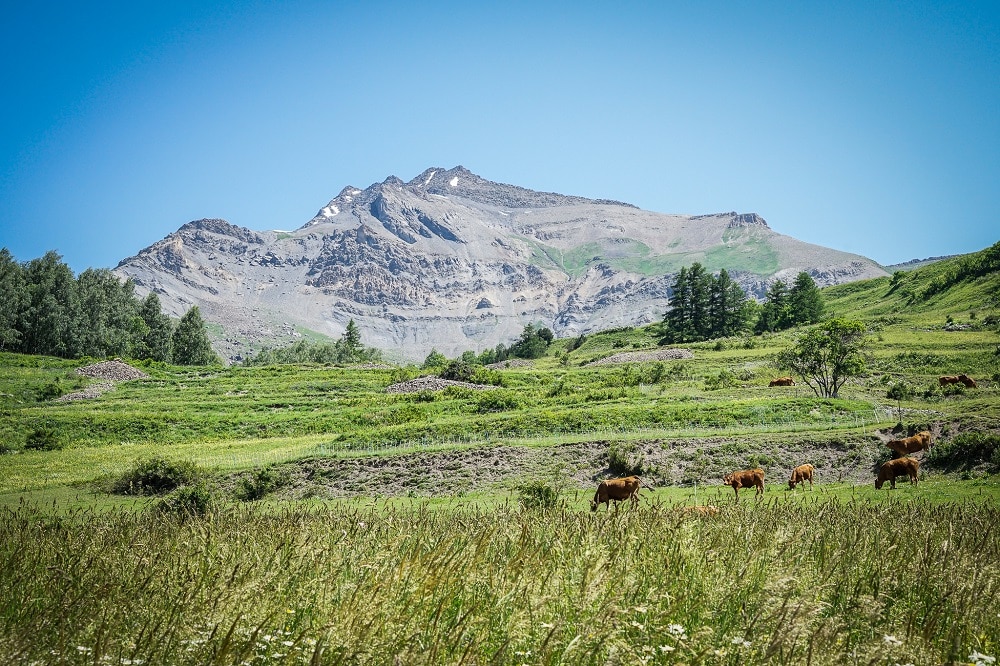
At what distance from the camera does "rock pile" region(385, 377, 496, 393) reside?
2186 inches

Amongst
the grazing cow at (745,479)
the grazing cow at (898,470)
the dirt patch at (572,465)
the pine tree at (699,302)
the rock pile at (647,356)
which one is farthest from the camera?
the pine tree at (699,302)

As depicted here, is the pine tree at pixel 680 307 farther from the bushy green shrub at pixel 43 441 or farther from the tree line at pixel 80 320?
the bushy green shrub at pixel 43 441

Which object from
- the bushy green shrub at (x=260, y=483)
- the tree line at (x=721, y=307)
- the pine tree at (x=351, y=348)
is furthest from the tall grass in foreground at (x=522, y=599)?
the pine tree at (x=351, y=348)

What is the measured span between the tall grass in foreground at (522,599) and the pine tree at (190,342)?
107414mm

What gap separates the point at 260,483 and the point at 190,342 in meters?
90.4

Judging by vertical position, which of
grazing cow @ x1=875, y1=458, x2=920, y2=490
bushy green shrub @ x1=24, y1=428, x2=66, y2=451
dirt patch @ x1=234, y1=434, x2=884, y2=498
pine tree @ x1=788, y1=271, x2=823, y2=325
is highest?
pine tree @ x1=788, y1=271, x2=823, y2=325

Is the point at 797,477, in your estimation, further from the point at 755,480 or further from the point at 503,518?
the point at 503,518

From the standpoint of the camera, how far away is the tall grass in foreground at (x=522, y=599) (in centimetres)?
316

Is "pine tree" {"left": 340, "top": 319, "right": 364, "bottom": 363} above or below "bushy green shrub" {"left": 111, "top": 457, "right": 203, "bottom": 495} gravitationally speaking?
above

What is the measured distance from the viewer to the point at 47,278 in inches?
3524

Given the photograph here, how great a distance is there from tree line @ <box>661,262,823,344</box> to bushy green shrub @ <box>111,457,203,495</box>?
84.6m

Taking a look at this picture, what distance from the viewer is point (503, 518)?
7117mm

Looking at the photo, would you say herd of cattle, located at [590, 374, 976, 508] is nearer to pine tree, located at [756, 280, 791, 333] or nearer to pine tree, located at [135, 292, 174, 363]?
pine tree, located at [756, 280, 791, 333]

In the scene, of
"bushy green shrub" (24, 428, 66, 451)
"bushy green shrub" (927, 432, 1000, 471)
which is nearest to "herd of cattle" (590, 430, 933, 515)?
"bushy green shrub" (927, 432, 1000, 471)
